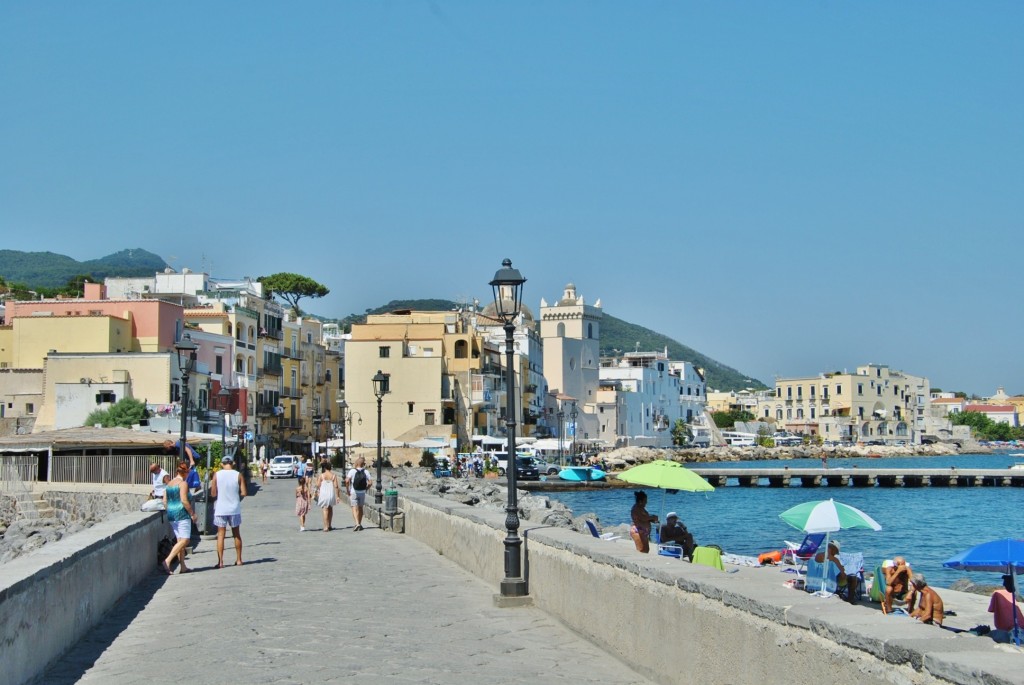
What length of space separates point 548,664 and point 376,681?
1.38m

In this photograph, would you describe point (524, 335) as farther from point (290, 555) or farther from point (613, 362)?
point (290, 555)

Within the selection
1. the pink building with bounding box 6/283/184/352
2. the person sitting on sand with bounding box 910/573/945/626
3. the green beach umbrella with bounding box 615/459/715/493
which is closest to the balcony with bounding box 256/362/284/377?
the pink building with bounding box 6/283/184/352

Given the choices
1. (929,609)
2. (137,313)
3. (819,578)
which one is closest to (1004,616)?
(929,609)

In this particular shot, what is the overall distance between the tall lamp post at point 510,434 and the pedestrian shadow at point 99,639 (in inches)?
151

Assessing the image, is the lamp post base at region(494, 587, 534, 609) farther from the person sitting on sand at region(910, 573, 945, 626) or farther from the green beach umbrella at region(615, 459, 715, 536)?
the green beach umbrella at region(615, 459, 715, 536)

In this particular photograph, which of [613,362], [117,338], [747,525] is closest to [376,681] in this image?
[747,525]

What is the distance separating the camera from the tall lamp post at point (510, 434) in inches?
452

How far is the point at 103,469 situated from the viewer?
38.3 metres

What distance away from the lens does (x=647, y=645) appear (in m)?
7.87

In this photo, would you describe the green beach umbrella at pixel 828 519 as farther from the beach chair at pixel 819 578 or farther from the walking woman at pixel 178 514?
the walking woman at pixel 178 514

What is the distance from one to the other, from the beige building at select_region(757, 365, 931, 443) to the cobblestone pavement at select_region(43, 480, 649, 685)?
170830 millimetres

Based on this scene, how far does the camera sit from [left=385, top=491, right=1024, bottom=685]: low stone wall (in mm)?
4585

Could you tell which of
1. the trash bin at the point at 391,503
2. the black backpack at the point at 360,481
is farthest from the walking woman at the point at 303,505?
the trash bin at the point at 391,503

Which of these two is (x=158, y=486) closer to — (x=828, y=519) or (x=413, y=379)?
(x=828, y=519)
